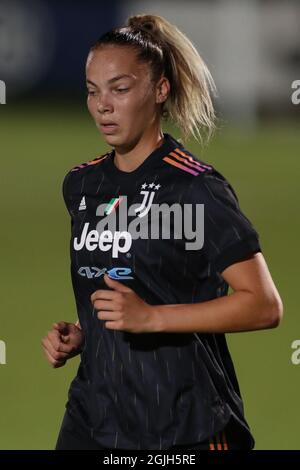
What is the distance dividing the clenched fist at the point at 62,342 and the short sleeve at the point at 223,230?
622mm

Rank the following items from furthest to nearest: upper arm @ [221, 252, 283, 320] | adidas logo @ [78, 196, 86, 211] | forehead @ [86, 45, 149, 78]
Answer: adidas logo @ [78, 196, 86, 211] < forehead @ [86, 45, 149, 78] < upper arm @ [221, 252, 283, 320]

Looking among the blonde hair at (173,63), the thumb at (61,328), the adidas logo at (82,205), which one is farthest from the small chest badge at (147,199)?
the thumb at (61,328)

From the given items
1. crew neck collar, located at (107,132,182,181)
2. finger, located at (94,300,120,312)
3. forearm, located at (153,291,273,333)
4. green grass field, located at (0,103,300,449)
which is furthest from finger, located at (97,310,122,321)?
green grass field, located at (0,103,300,449)

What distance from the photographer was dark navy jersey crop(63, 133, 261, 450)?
13.8ft

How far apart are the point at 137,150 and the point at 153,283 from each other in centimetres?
51

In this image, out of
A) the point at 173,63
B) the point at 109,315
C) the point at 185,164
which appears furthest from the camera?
the point at 173,63

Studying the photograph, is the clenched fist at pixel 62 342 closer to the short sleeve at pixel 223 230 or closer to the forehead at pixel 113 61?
the short sleeve at pixel 223 230

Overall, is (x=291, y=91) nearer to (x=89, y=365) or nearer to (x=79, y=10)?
(x=79, y=10)

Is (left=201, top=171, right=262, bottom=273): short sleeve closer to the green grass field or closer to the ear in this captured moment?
the ear

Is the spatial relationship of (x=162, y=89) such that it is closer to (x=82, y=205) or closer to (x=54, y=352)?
(x=82, y=205)

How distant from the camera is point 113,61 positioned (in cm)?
438

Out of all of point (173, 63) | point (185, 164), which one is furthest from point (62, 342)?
point (173, 63)

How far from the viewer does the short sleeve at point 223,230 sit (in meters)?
Result: 4.16
